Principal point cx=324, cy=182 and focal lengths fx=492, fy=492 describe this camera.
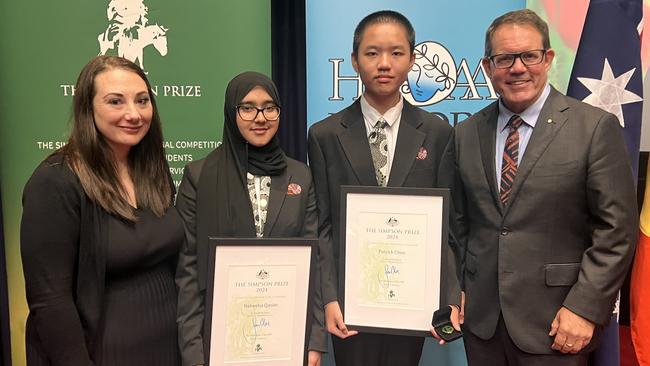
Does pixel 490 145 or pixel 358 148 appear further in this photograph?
pixel 358 148

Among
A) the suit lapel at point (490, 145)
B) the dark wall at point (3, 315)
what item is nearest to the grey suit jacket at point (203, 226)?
the suit lapel at point (490, 145)

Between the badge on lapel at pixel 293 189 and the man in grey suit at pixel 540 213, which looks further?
the badge on lapel at pixel 293 189

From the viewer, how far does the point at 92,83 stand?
1846mm

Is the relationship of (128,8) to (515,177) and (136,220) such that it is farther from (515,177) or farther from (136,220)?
(515,177)

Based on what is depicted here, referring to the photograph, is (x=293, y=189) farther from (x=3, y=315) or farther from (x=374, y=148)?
(x=3, y=315)

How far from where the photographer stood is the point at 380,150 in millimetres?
2289

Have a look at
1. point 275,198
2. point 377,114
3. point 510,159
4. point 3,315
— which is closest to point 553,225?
point 510,159

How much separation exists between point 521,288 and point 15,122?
10.6ft

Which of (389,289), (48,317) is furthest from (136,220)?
(389,289)

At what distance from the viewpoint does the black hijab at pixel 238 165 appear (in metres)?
2.08

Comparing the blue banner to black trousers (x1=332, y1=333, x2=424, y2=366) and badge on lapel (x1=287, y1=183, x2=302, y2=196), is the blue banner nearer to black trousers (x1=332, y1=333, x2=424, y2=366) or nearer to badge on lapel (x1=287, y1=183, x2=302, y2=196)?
badge on lapel (x1=287, y1=183, x2=302, y2=196)

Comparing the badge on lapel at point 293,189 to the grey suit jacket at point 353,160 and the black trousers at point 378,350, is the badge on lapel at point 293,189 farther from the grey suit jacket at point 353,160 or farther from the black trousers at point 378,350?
the black trousers at point 378,350

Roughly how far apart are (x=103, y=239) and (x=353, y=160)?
3.57 ft

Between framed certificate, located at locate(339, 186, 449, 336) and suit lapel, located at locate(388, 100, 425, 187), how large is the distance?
0.16 meters
